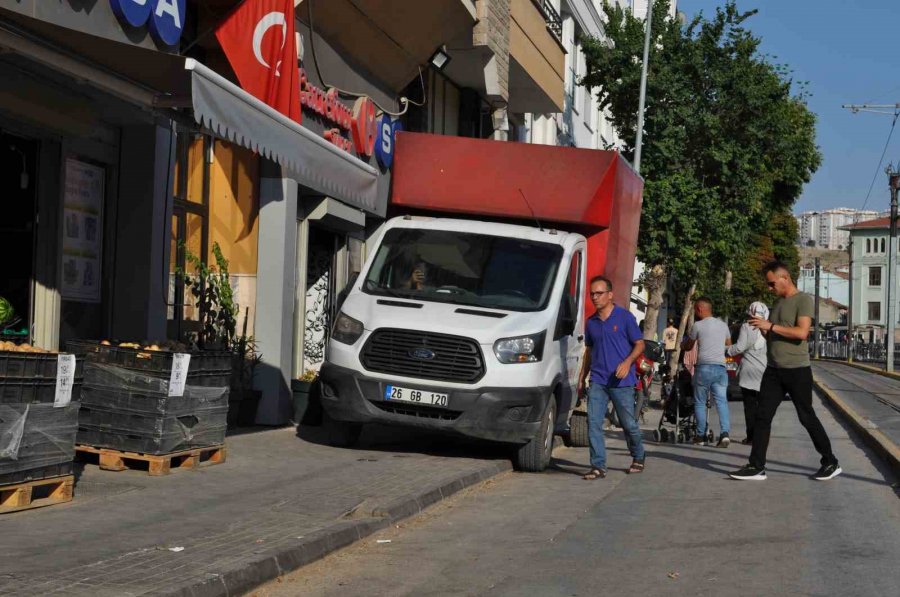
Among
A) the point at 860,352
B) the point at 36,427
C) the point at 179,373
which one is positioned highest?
the point at 179,373

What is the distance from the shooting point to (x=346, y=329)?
1209cm

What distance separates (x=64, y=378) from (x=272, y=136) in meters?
2.81

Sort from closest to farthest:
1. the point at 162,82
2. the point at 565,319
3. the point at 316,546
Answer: the point at 316,546 → the point at 162,82 → the point at 565,319

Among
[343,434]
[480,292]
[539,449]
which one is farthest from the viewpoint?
Result: [343,434]

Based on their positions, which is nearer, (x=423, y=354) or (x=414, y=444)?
(x=423, y=354)

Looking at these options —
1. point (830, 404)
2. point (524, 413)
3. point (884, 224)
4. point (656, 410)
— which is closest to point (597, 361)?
point (524, 413)

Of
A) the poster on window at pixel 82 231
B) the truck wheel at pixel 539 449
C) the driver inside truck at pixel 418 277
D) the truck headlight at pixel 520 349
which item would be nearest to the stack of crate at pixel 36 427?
the poster on window at pixel 82 231

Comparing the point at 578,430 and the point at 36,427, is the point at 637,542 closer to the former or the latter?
the point at 36,427

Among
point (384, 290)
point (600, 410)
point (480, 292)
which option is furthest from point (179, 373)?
point (600, 410)

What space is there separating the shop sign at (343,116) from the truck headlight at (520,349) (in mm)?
4534

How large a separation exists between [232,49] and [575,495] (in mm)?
5030

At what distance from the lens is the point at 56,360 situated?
8031 millimetres

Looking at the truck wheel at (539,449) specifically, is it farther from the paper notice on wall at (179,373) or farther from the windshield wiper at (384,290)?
the paper notice on wall at (179,373)

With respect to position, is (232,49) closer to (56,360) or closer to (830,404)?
(56,360)
